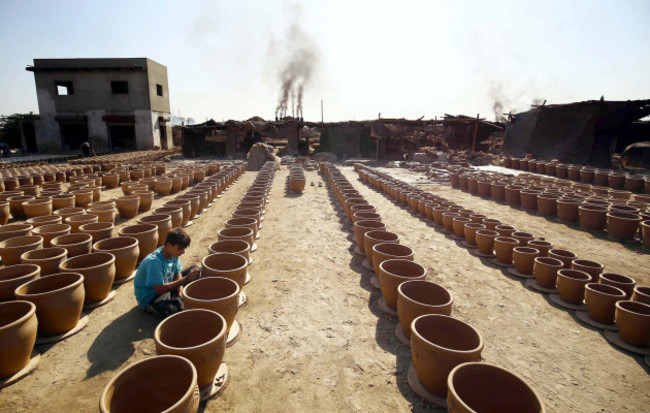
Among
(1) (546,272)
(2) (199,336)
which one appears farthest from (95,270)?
(1) (546,272)

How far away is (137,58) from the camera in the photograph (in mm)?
24656

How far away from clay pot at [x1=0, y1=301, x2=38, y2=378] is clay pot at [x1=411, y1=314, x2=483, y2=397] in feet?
10.4

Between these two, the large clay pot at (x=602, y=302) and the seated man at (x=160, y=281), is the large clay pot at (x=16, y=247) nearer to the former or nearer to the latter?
the seated man at (x=160, y=281)

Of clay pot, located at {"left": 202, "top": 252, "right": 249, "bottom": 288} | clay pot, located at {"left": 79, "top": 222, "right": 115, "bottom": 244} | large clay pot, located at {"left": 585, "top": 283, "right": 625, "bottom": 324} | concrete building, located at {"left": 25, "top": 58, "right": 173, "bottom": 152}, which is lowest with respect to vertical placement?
large clay pot, located at {"left": 585, "top": 283, "right": 625, "bottom": 324}

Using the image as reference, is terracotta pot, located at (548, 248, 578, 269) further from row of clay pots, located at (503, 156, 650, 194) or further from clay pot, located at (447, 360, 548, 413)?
row of clay pots, located at (503, 156, 650, 194)

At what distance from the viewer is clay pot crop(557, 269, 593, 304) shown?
391cm

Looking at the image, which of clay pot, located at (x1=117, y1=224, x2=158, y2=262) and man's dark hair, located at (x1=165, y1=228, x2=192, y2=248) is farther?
clay pot, located at (x1=117, y1=224, x2=158, y2=262)

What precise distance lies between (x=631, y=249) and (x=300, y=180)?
835 cm

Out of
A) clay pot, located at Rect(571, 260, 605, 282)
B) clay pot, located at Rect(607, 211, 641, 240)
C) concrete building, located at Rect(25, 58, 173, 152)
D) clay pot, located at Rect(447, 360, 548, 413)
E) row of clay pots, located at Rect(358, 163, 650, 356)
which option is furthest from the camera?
concrete building, located at Rect(25, 58, 173, 152)

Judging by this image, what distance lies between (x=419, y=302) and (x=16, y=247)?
4.89 m

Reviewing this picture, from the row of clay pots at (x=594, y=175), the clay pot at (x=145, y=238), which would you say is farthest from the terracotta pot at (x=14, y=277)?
the row of clay pots at (x=594, y=175)

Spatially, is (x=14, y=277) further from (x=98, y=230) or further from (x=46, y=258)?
(x=98, y=230)

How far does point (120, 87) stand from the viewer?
82.7 feet

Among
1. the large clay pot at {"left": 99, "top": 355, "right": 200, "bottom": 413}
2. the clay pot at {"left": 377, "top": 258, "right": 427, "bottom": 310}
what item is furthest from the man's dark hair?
the clay pot at {"left": 377, "top": 258, "right": 427, "bottom": 310}
